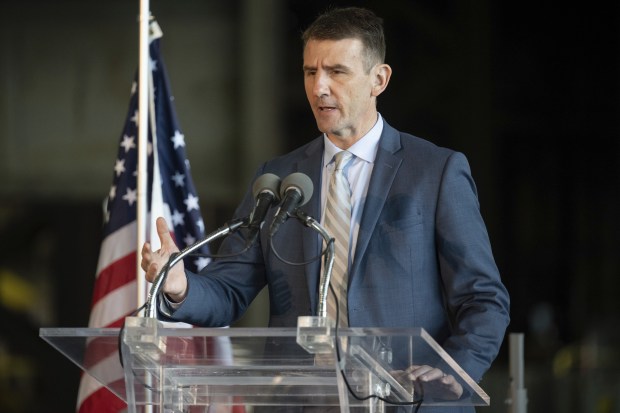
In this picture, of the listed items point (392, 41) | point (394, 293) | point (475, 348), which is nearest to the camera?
point (475, 348)

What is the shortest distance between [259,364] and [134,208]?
1.82 m

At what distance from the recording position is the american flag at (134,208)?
3977 millimetres

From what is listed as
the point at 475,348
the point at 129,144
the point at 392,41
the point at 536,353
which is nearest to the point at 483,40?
the point at 392,41

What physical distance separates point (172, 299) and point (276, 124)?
467cm

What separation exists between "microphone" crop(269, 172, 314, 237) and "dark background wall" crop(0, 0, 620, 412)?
16.0ft

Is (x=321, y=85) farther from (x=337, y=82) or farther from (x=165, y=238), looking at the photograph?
(x=165, y=238)

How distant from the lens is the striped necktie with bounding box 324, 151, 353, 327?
2.78 meters

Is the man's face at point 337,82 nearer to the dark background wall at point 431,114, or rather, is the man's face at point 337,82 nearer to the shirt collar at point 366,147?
the shirt collar at point 366,147

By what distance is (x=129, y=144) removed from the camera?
4.14 metres

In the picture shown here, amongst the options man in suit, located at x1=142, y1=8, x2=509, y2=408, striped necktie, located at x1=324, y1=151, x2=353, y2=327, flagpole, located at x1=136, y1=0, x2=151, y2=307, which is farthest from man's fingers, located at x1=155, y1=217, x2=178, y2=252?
flagpole, located at x1=136, y1=0, x2=151, y2=307

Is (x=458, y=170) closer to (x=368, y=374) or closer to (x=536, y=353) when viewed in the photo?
(x=368, y=374)

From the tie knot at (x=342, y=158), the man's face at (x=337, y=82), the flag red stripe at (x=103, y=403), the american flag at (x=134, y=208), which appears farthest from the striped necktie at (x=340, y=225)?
the flag red stripe at (x=103, y=403)

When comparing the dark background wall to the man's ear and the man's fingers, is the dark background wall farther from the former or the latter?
the man's fingers

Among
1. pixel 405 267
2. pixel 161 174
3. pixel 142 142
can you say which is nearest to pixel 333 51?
pixel 405 267
